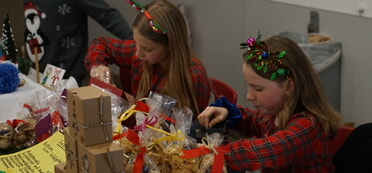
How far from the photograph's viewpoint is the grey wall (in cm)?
329

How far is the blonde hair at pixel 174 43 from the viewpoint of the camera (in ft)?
7.07

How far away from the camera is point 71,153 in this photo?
1.05m

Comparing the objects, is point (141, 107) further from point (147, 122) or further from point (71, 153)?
point (71, 153)

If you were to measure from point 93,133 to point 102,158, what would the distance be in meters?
0.06

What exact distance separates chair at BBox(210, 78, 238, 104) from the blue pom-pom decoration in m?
0.96

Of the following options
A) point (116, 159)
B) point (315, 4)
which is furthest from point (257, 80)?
point (315, 4)

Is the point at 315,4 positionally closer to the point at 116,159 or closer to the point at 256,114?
the point at 256,114

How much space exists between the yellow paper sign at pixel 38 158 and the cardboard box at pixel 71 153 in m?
0.27

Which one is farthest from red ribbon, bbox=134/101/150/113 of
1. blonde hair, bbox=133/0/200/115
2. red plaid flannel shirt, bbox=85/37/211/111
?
red plaid flannel shirt, bbox=85/37/211/111

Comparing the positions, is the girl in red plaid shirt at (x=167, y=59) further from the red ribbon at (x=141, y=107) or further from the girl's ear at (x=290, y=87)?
the red ribbon at (x=141, y=107)

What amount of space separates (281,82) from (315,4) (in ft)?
6.36

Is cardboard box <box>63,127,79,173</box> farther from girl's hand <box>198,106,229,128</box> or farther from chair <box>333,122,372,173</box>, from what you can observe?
chair <box>333,122,372,173</box>

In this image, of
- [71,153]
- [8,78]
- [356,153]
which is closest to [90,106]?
[71,153]

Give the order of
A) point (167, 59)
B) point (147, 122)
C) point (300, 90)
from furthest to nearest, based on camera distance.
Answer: point (167, 59), point (300, 90), point (147, 122)
